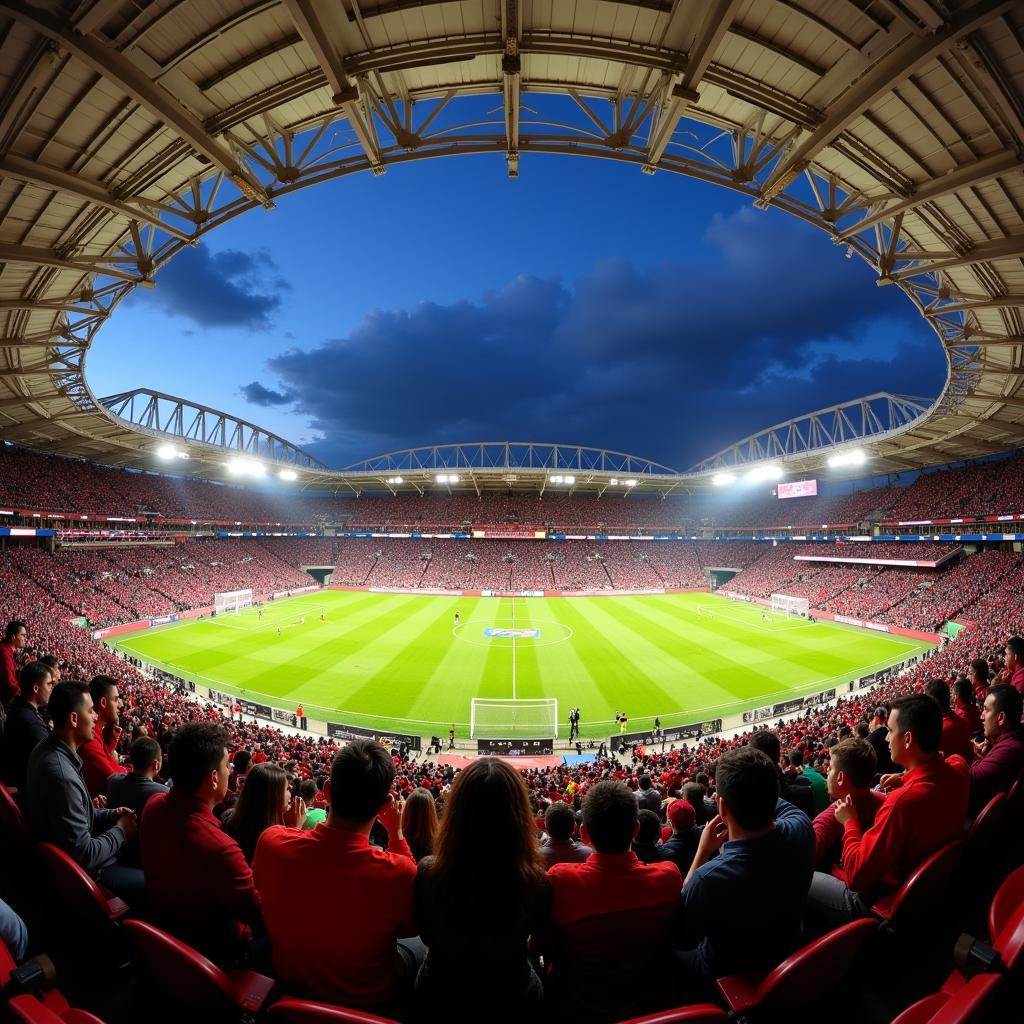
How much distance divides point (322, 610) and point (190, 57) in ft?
135

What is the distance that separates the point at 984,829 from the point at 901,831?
1.21 metres

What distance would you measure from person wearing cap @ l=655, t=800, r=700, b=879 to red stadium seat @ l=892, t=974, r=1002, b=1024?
217cm

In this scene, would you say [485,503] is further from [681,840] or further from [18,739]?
[681,840]

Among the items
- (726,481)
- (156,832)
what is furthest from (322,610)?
(726,481)

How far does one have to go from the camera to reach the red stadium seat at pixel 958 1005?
1991mm

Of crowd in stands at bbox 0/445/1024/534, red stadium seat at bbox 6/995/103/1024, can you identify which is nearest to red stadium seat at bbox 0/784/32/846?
red stadium seat at bbox 6/995/103/1024

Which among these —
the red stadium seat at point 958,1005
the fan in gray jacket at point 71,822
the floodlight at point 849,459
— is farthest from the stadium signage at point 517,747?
the floodlight at point 849,459

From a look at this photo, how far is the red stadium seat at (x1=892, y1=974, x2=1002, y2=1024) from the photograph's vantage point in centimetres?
199

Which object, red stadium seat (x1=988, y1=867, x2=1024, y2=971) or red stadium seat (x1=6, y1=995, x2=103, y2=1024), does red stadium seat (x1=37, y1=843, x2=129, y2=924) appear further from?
red stadium seat (x1=988, y1=867, x2=1024, y2=971)

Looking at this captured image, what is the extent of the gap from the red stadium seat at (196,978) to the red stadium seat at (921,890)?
3705 millimetres

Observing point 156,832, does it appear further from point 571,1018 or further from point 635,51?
point 635,51

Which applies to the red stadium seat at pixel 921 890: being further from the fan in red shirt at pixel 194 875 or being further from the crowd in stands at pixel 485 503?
the crowd in stands at pixel 485 503

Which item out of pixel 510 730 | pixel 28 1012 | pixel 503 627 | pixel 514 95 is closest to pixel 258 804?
pixel 28 1012

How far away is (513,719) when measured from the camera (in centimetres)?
2075
